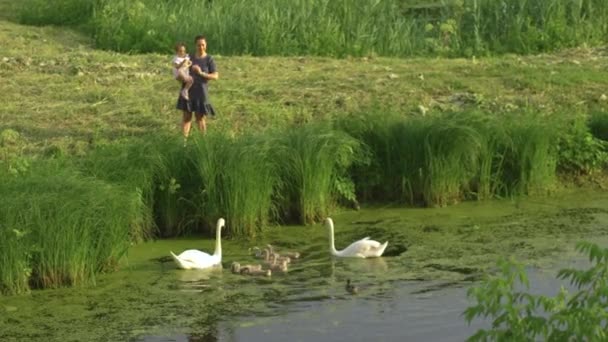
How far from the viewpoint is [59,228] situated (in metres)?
11.3

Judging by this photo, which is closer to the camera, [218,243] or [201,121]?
[218,243]

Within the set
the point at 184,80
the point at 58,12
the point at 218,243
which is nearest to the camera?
the point at 218,243

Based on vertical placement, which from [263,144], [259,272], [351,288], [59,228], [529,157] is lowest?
[351,288]

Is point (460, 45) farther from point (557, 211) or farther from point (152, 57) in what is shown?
point (557, 211)

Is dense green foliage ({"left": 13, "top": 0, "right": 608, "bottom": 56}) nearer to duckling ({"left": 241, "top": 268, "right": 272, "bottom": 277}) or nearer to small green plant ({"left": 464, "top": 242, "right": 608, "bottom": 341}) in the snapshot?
duckling ({"left": 241, "top": 268, "right": 272, "bottom": 277})

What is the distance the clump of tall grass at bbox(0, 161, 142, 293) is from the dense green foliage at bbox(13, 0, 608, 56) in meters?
8.63

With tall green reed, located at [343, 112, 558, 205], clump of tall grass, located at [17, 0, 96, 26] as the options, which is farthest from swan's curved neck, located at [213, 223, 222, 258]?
clump of tall grass, located at [17, 0, 96, 26]

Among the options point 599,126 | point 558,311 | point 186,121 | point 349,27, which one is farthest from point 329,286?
point 349,27

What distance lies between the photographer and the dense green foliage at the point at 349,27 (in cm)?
2031

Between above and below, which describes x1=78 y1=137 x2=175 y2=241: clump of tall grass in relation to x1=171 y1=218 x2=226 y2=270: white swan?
above

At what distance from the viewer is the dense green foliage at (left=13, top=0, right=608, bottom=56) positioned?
20.3m

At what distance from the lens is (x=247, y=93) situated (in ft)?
56.2

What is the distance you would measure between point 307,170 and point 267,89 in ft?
12.7

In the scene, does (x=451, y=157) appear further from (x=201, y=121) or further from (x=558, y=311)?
(x=558, y=311)
